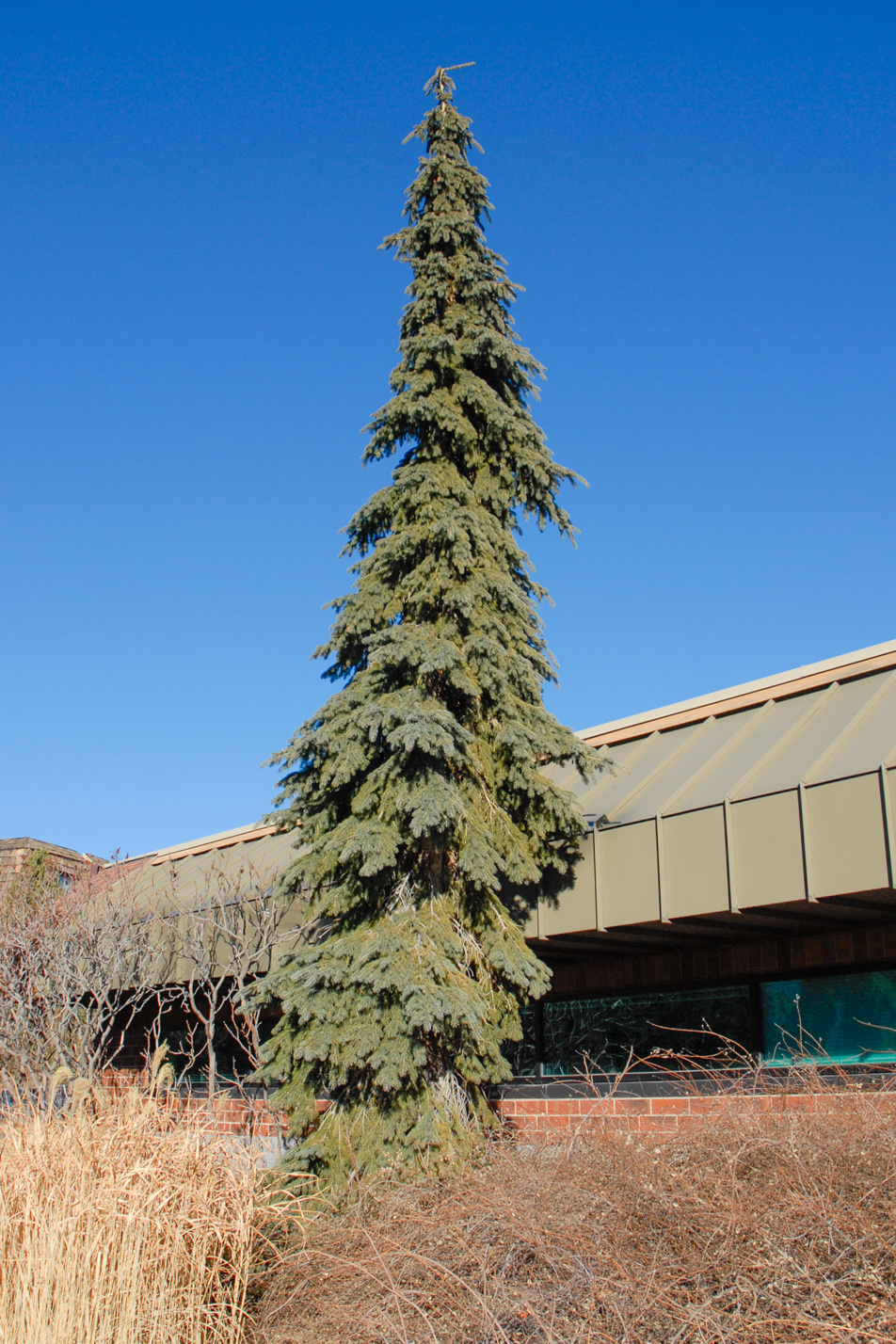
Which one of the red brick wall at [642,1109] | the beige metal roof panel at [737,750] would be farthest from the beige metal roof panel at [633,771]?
the red brick wall at [642,1109]

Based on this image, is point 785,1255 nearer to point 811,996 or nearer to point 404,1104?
point 404,1104

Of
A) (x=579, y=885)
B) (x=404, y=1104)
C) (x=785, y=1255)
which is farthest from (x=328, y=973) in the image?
(x=785, y=1255)

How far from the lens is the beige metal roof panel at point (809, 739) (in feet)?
28.7

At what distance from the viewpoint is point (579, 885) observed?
32.0 feet

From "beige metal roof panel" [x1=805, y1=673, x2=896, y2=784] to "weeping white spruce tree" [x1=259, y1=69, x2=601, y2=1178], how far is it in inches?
90.4

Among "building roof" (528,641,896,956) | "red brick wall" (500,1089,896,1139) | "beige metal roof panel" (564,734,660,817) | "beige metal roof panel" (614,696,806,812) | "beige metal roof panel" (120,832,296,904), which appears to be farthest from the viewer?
"beige metal roof panel" (120,832,296,904)

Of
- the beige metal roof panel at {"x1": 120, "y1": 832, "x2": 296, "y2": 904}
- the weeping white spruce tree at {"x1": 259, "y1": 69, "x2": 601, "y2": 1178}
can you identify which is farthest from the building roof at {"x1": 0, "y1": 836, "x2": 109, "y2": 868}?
the weeping white spruce tree at {"x1": 259, "y1": 69, "x2": 601, "y2": 1178}

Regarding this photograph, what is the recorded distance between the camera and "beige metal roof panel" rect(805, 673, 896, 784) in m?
8.18

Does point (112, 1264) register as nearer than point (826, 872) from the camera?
Yes

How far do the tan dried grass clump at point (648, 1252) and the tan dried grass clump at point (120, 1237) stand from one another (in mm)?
460

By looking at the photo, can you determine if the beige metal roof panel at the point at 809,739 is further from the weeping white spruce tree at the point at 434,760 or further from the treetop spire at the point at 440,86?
the treetop spire at the point at 440,86

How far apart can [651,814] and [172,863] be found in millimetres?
9514

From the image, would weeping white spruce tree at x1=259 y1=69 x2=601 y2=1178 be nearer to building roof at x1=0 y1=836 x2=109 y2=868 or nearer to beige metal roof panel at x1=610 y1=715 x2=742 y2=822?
beige metal roof panel at x1=610 y1=715 x2=742 y2=822

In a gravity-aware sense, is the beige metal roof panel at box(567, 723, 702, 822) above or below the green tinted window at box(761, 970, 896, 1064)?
above
